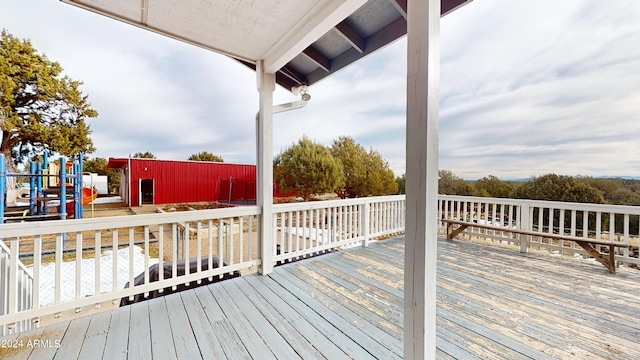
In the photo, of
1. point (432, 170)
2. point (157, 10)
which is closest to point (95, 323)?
point (157, 10)

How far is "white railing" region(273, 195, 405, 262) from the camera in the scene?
3.34 metres

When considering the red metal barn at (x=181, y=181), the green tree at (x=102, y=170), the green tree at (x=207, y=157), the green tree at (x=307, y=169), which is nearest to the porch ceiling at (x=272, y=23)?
the green tree at (x=102, y=170)

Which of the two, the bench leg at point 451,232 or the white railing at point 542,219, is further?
the bench leg at point 451,232

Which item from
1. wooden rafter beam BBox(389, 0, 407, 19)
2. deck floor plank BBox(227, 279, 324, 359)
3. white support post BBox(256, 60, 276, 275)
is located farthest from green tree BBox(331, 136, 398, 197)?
wooden rafter beam BBox(389, 0, 407, 19)

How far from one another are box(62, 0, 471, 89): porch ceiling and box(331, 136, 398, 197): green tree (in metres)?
9.83

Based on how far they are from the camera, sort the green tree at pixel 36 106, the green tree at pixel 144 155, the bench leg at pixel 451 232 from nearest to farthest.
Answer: the bench leg at pixel 451 232, the green tree at pixel 36 106, the green tree at pixel 144 155

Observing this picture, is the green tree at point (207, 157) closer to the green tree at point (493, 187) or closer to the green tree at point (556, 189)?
the green tree at point (493, 187)

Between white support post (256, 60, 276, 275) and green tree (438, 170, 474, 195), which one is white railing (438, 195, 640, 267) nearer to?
green tree (438, 170, 474, 195)

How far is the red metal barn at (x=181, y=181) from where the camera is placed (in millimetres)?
11344

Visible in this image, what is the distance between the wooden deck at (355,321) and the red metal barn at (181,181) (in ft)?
38.5

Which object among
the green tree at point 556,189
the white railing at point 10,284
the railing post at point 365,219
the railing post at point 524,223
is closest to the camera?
the white railing at point 10,284

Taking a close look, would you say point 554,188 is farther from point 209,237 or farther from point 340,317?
point 209,237

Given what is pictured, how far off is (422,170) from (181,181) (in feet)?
45.7

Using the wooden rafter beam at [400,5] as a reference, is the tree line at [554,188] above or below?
below
